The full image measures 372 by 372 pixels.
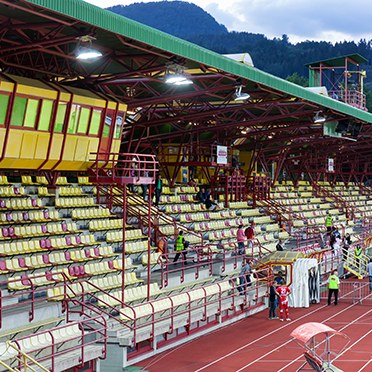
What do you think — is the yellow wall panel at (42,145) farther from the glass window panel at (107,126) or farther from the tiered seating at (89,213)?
the tiered seating at (89,213)

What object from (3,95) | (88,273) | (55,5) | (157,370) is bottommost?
(157,370)

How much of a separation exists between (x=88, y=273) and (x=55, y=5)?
8.06m

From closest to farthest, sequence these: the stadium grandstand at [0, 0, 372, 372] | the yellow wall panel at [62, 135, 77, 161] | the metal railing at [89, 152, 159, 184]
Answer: the stadium grandstand at [0, 0, 372, 372] < the metal railing at [89, 152, 159, 184] < the yellow wall panel at [62, 135, 77, 161]

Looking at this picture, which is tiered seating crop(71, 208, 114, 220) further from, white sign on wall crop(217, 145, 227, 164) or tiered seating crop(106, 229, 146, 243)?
white sign on wall crop(217, 145, 227, 164)

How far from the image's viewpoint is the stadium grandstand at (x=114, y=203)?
18125 millimetres

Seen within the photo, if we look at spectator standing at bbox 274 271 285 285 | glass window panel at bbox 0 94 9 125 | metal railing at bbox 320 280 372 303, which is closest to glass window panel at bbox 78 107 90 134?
glass window panel at bbox 0 94 9 125

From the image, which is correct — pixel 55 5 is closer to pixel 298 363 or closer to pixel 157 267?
pixel 298 363

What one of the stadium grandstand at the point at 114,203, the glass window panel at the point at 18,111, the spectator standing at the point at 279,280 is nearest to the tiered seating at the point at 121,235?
the stadium grandstand at the point at 114,203

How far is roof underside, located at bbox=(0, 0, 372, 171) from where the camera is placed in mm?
18766

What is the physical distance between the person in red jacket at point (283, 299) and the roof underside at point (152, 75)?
7.26 meters

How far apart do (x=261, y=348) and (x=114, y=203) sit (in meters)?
11.0

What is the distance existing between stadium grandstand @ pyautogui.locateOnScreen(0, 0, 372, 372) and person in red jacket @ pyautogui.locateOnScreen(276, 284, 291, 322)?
1.15 m

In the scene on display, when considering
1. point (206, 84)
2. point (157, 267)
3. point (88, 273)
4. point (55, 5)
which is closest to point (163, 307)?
point (88, 273)

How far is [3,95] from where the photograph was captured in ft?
66.9
